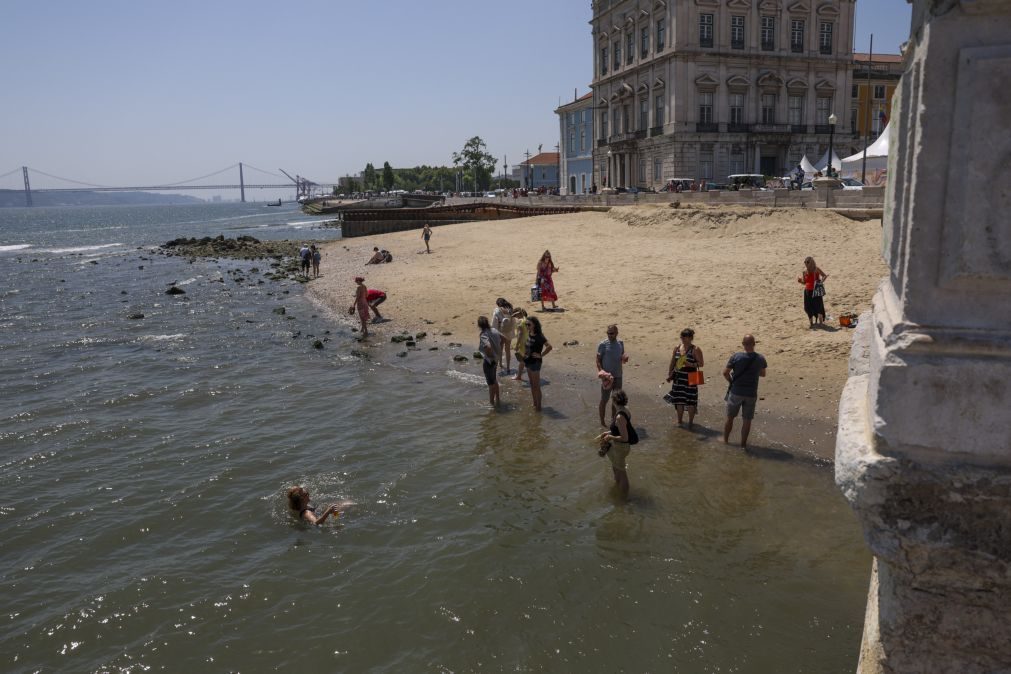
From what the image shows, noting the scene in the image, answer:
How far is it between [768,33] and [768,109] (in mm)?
5576

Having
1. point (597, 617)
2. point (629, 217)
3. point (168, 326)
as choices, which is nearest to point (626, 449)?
point (597, 617)

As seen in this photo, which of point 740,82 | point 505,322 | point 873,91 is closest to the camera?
point 505,322

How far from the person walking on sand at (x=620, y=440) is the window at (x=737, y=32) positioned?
170ft

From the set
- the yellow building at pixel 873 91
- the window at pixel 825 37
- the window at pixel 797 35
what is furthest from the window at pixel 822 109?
the window at pixel 797 35

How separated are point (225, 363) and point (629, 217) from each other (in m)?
19.6

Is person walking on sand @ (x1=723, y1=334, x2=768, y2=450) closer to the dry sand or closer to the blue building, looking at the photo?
the dry sand

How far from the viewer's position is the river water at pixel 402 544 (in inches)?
259

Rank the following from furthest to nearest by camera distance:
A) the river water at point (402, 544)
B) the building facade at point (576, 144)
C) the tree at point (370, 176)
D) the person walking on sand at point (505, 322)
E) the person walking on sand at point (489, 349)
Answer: the tree at point (370, 176) < the building facade at point (576, 144) < the person walking on sand at point (505, 322) < the person walking on sand at point (489, 349) < the river water at point (402, 544)

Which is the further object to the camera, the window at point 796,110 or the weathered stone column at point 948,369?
the window at point 796,110

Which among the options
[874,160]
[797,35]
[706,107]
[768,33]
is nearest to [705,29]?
[768,33]

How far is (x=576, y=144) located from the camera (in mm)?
74875

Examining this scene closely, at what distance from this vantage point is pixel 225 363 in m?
18.1

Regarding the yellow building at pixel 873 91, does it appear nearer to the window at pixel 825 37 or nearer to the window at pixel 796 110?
the window at pixel 825 37

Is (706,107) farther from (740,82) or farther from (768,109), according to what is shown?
(768,109)
